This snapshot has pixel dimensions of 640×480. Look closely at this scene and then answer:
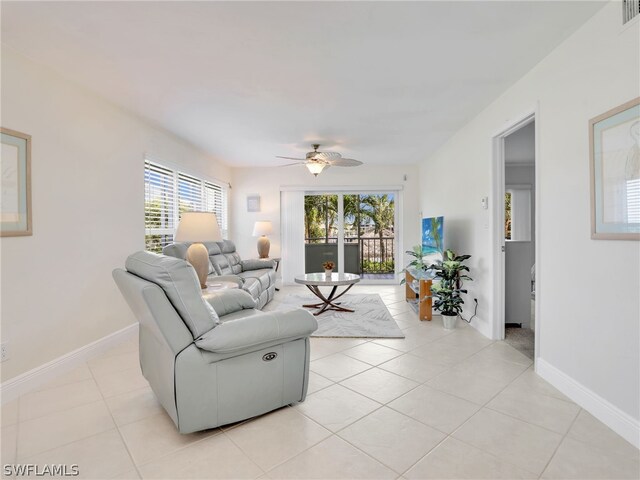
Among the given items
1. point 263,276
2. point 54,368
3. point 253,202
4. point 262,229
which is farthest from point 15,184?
point 253,202

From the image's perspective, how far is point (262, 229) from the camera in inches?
254

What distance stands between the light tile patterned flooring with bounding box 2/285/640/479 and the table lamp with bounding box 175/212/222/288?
1001mm

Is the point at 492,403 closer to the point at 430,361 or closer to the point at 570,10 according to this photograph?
the point at 430,361

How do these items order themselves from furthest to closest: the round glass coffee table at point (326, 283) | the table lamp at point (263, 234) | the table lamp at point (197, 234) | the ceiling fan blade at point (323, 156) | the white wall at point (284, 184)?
the white wall at point (284, 184), the table lamp at point (263, 234), the ceiling fan blade at point (323, 156), the round glass coffee table at point (326, 283), the table lamp at point (197, 234)

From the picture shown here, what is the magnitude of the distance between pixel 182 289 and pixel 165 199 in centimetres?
309

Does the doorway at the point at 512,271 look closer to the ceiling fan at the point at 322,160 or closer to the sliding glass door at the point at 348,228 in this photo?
the ceiling fan at the point at 322,160

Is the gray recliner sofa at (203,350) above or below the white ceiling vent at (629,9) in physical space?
below

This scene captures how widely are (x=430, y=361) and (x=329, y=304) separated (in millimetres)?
1993

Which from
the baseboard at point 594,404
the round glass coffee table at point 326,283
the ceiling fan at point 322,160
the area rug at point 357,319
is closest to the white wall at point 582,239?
the baseboard at point 594,404

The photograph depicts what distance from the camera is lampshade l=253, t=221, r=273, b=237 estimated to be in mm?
6441

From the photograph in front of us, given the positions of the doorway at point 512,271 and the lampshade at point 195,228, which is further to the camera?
the doorway at point 512,271

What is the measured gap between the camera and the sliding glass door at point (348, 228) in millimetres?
7055

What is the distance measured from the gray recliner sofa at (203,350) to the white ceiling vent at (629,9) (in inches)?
96.2

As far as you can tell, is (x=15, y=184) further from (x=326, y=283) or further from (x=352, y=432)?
(x=326, y=283)
